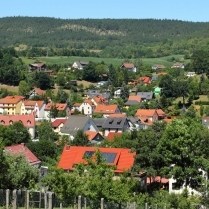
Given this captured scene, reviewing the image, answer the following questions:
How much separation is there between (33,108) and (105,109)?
1067 centimetres

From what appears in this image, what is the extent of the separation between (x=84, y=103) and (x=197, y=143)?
59444 millimetres

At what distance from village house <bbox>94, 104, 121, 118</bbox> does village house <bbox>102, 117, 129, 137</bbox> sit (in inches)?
466

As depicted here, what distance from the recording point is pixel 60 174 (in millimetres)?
18906

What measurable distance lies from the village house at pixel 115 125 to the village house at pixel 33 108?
1712 cm

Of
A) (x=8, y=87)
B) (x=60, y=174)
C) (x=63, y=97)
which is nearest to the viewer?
(x=60, y=174)

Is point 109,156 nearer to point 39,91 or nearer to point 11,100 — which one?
point 11,100

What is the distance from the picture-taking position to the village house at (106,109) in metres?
78.8

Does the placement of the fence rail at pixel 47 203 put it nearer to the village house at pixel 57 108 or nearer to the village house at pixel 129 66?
the village house at pixel 57 108

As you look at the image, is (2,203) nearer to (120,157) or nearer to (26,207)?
(26,207)

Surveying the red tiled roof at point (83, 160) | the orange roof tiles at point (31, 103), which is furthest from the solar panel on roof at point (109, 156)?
the orange roof tiles at point (31, 103)

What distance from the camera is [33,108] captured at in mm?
82750

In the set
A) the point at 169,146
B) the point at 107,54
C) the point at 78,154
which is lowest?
the point at 107,54

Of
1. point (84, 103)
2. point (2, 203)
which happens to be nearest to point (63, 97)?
point (84, 103)

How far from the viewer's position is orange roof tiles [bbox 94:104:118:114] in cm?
7906
